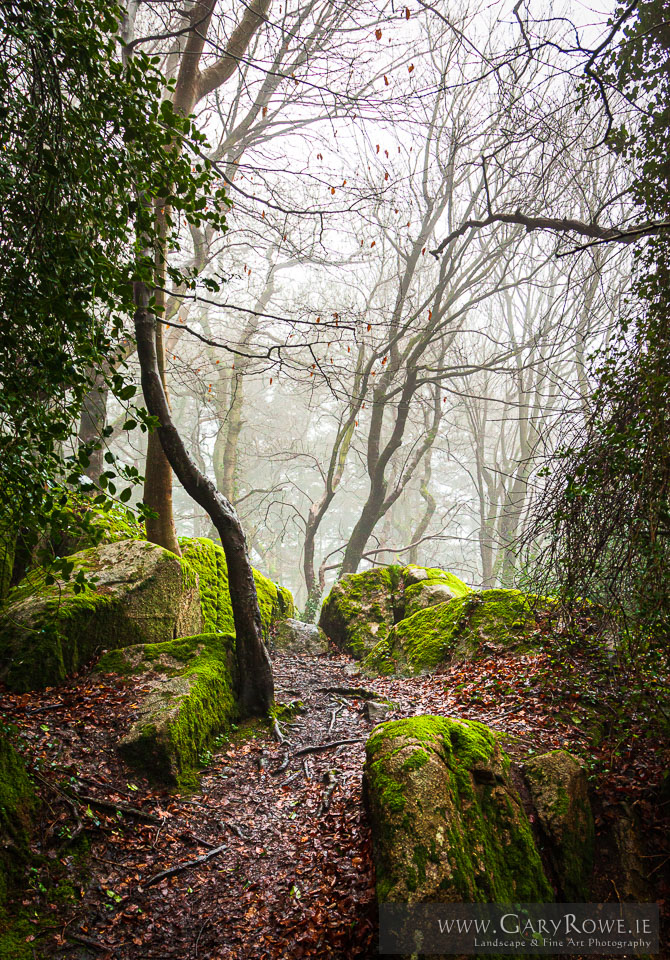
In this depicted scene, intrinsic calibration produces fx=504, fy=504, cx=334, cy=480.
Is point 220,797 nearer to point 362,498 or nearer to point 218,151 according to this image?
point 218,151

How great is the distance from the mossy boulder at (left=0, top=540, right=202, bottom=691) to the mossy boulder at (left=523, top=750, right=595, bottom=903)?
3.99 metres

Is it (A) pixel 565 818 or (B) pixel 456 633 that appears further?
(B) pixel 456 633

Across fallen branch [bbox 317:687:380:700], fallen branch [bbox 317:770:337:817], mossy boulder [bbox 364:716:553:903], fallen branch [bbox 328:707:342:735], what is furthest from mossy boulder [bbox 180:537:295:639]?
mossy boulder [bbox 364:716:553:903]

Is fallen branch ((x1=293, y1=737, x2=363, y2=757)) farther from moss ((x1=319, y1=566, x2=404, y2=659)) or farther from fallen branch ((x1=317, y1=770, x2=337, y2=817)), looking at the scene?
moss ((x1=319, y1=566, x2=404, y2=659))

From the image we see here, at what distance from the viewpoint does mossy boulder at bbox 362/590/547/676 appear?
6.57 meters

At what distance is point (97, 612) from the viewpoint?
5.50 meters

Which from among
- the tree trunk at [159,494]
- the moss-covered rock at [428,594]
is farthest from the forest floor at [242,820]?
the moss-covered rock at [428,594]

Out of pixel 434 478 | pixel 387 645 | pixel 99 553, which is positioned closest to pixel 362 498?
pixel 434 478

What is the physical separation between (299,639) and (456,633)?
A: 3.39 metres

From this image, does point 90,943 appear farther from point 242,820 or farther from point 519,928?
point 519,928

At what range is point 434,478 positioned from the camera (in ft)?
98.8

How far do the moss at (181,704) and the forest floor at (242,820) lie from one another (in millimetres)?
161

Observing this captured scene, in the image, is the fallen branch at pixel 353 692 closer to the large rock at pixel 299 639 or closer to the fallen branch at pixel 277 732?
the fallen branch at pixel 277 732

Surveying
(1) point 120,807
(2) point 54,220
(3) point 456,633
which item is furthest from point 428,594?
(2) point 54,220
